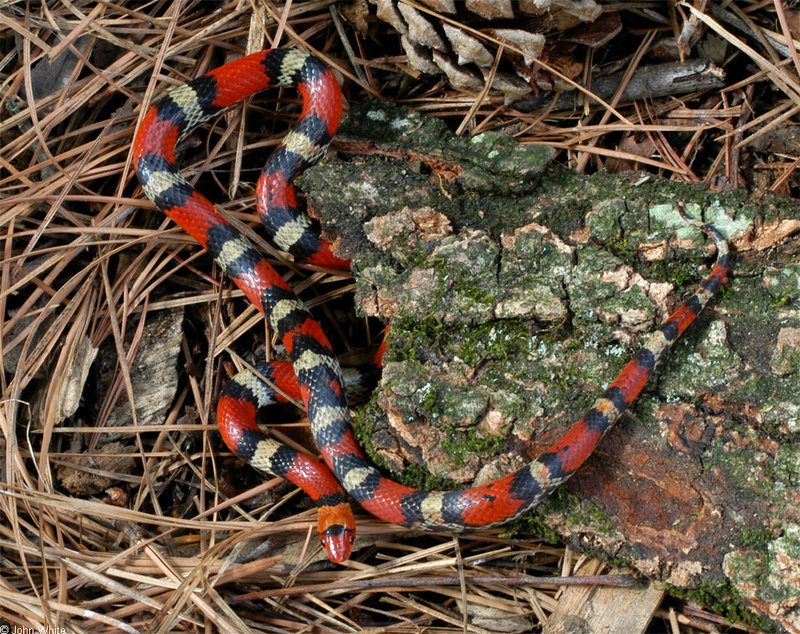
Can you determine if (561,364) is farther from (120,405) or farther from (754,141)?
A: (120,405)

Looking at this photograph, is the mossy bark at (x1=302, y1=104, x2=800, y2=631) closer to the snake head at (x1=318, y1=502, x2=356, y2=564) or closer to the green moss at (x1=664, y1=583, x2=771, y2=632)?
the green moss at (x1=664, y1=583, x2=771, y2=632)

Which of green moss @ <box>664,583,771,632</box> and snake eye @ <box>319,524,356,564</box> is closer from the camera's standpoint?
green moss @ <box>664,583,771,632</box>

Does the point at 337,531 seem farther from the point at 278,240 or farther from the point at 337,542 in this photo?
the point at 278,240

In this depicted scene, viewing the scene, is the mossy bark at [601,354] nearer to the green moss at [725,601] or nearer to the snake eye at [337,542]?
the green moss at [725,601]

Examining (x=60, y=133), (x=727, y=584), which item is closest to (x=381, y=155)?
(x=60, y=133)

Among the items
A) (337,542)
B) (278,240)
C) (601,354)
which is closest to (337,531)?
(337,542)

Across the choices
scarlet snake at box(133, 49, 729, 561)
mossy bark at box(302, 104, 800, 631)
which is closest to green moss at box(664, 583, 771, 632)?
mossy bark at box(302, 104, 800, 631)
